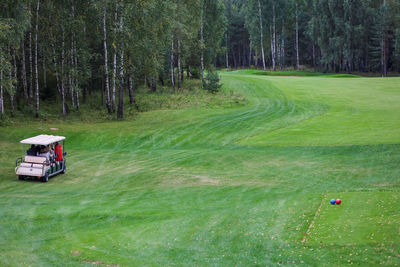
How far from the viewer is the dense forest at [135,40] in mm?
36406

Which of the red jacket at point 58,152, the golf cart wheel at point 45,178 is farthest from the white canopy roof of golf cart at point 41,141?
the golf cart wheel at point 45,178

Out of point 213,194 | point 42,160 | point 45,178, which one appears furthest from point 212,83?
point 213,194

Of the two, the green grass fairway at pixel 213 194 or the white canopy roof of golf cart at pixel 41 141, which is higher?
the white canopy roof of golf cart at pixel 41 141

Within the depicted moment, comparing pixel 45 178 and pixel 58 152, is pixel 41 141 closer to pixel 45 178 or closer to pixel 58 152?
pixel 58 152

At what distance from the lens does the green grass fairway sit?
11125mm

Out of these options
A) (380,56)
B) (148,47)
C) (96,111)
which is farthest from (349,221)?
(380,56)

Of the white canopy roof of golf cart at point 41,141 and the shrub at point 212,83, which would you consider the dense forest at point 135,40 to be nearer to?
the shrub at point 212,83

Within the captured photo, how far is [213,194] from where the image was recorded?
56.5ft

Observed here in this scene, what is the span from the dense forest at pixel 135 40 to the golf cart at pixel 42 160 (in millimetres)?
8395

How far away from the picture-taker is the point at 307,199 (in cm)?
1504

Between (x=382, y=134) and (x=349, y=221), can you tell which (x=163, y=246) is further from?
(x=382, y=134)

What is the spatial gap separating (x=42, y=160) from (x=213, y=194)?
28.8 feet

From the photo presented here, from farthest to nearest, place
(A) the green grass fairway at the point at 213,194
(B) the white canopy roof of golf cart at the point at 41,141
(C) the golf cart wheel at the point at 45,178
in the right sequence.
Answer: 1. (B) the white canopy roof of golf cart at the point at 41,141
2. (C) the golf cart wheel at the point at 45,178
3. (A) the green grass fairway at the point at 213,194

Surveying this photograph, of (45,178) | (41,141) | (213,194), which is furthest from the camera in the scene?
(41,141)
